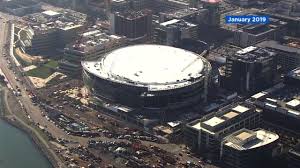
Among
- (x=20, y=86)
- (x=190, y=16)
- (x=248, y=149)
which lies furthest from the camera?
→ (x=190, y=16)

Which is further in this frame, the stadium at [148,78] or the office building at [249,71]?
the office building at [249,71]

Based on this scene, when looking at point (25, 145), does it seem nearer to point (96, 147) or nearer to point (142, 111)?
point (96, 147)

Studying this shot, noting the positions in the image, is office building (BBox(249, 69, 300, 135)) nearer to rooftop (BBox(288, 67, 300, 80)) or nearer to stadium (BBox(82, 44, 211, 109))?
rooftop (BBox(288, 67, 300, 80))

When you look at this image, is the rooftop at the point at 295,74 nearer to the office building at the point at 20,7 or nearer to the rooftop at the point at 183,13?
the rooftop at the point at 183,13

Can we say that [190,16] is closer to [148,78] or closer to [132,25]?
[132,25]

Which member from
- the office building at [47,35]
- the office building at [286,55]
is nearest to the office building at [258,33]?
the office building at [286,55]

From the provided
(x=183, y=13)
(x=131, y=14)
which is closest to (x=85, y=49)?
(x=131, y=14)
